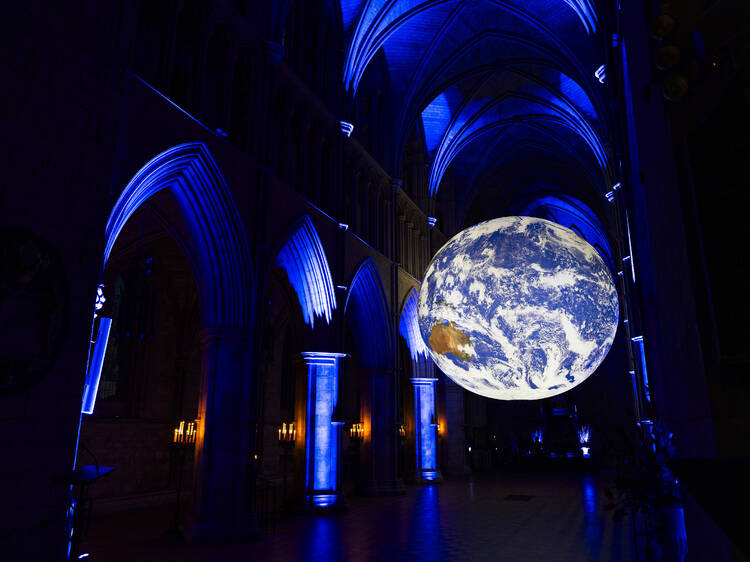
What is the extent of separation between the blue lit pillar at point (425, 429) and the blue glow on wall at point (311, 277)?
25.5ft

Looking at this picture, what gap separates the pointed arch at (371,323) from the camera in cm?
1691

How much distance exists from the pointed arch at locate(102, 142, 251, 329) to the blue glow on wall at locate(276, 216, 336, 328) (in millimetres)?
2764

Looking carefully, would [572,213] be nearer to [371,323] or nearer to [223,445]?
[371,323]

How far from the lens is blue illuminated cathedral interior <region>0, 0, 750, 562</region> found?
2.82 meters

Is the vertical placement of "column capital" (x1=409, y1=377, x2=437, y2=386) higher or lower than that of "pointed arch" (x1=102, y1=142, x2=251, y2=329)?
lower

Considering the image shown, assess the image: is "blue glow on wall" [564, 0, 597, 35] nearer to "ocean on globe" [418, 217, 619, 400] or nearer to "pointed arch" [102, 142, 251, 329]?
"ocean on globe" [418, 217, 619, 400]

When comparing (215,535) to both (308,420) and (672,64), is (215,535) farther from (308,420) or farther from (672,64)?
(672,64)

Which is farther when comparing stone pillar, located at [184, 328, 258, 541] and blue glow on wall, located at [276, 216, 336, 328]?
blue glow on wall, located at [276, 216, 336, 328]

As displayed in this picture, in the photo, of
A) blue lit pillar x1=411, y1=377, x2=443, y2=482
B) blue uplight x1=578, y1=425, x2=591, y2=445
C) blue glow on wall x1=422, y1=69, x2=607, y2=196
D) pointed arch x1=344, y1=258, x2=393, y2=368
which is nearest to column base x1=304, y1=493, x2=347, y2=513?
pointed arch x1=344, y1=258, x2=393, y2=368

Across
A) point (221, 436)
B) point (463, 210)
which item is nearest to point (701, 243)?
point (221, 436)

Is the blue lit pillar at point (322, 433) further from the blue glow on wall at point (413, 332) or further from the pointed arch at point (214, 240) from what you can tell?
the blue glow on wall at point (413, 332)

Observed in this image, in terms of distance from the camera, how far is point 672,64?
2.43m

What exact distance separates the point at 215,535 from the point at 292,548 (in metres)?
1.53

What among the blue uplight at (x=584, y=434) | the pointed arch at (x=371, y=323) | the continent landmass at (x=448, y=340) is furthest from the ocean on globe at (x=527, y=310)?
the blue uplight at (x=584, y=434)
